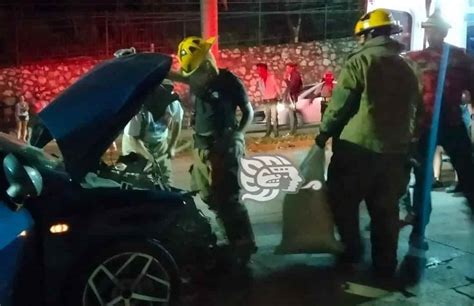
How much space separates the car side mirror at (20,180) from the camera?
4031mm

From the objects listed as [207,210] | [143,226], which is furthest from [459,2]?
[143,226]

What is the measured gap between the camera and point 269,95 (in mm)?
6996

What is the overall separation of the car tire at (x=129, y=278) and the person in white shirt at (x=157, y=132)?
62.5 inches

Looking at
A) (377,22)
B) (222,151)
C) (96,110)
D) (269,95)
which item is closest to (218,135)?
(222,151)

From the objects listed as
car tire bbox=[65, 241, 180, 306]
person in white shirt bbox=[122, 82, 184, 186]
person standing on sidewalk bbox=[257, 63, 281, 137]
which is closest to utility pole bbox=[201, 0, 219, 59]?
person standing on sidewalk bbox=[257, 63, 281, 137]

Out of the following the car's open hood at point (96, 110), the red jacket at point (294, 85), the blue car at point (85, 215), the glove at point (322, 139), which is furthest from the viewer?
the red jacket at point (294, 85)

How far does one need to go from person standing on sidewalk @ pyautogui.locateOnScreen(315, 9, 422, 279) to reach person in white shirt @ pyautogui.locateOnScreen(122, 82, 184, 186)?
133cm

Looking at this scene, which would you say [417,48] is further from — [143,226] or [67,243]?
[67,243]

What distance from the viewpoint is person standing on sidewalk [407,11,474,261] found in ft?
21.3

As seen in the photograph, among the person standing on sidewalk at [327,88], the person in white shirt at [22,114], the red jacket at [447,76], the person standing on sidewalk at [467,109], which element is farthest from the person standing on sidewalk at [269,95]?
the person in white shirt at [22,114]

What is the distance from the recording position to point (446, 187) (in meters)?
7.90

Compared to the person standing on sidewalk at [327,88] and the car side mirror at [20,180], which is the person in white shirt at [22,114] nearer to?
the person standing on sidewalk at [327,88]

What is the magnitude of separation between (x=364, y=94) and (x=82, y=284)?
2545 mm

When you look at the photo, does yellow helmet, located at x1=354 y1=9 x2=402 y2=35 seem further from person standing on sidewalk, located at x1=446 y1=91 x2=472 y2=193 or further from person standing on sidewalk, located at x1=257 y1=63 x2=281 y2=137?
person standing on sidewalk, located at x1=257 y1=63 x2=281 y2=137
